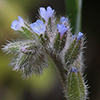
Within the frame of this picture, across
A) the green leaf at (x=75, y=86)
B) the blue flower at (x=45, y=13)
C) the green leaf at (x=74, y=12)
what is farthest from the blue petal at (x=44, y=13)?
the green leaf at (x=74, y=12)

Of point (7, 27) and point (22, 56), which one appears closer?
point (22, 56)

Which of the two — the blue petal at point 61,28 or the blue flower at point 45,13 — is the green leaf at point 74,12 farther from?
the blue petal at point 61,28

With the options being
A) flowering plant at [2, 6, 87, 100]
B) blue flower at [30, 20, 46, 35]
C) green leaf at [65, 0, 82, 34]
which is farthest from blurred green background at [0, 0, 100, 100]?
blue flower at [30, 20, 46, 35]

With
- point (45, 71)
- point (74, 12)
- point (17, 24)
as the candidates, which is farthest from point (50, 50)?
point (45, 71)

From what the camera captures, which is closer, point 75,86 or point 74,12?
point 75,86

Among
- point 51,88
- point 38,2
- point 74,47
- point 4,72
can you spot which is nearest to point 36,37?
point 74,47

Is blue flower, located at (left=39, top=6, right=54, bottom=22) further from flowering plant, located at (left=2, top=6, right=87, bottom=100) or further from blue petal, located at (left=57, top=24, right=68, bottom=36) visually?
blue petal, located at (left=57, top=24, right=68, bottom=36)

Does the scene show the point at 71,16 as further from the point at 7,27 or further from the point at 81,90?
the point at 7,27

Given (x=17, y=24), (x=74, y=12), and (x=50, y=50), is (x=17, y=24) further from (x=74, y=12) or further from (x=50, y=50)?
(x=74, y=12)
